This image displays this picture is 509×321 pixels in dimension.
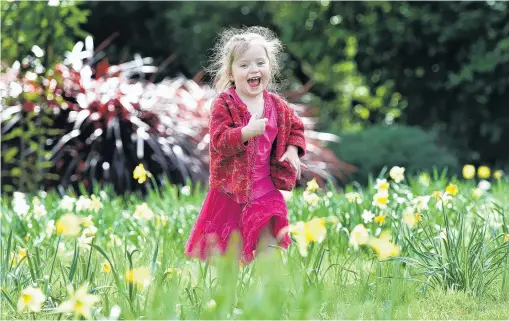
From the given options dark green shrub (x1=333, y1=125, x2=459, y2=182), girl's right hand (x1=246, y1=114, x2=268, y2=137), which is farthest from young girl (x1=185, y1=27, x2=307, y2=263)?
dark green shrub (x1=333, y1=125, x2=459, y2=182)

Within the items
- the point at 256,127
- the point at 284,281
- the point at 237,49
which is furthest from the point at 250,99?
the point at 284,281

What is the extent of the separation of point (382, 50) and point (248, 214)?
872cm

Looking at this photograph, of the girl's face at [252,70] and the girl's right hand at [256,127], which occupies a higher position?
the girl's face at [252,70]

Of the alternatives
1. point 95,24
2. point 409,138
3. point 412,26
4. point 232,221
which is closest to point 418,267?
point 232,221

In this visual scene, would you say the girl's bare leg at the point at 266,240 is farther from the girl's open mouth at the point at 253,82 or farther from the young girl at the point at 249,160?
the girl's open mouth at the point at 253,82

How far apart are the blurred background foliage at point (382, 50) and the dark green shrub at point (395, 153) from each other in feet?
0.05

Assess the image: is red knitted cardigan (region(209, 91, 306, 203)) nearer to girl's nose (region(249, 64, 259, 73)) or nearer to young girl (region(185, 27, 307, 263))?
young girl (region(185, 27, 307, 263))

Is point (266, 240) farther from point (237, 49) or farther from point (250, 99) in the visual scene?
point (237, 49)

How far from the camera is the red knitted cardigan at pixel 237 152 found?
3.42 meters

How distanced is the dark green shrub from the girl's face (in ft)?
21.0

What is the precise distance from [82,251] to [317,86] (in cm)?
1260

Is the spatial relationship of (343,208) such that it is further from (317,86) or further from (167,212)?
(317,86)

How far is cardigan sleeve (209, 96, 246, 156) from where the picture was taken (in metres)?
3.32

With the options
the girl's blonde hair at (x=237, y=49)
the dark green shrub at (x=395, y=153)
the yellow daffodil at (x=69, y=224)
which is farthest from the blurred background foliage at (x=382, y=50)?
the yellow daffodil at (x=69, y=224)
